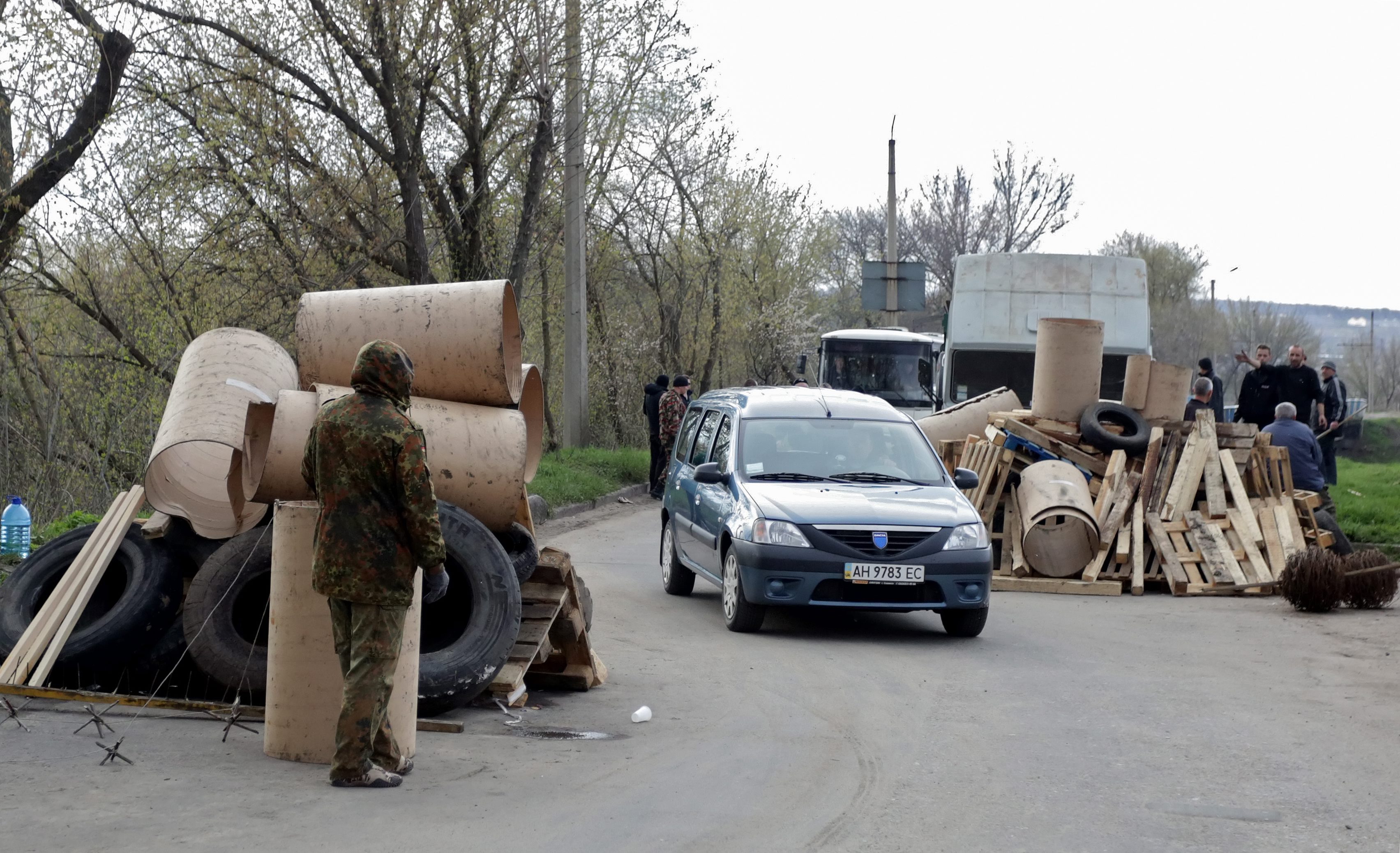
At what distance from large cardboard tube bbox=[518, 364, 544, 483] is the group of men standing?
481 inches

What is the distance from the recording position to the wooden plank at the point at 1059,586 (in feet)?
45.2

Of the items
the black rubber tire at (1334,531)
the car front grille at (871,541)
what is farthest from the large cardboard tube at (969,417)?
the car front grille at (871,541)

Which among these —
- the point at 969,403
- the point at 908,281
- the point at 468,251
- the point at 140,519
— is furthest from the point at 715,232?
the point at 140,519

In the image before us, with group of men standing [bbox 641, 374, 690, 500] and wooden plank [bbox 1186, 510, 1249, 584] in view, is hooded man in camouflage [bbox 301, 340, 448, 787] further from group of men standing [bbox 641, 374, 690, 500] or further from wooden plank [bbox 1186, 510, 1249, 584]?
group of men standing [bbox 641, 374, 690, 500]

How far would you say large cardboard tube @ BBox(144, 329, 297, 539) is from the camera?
26.5ft

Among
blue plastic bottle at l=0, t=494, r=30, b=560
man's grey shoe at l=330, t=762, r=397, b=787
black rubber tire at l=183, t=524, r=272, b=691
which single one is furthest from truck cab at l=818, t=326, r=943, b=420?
man's grey shoe at l=330, t=762, r=397, b=787

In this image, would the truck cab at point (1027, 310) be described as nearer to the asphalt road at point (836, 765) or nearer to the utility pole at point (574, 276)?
the utility pole at point (574, 276)

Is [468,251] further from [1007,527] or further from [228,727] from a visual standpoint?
[228,727]

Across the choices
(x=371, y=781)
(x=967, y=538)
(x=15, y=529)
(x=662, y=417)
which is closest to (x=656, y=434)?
(x=662, y=417)

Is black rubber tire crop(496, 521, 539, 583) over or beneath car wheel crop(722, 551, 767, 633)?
over

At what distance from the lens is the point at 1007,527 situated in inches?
576

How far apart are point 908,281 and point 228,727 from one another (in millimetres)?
30403

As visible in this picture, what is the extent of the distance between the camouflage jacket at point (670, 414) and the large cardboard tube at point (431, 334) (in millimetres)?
13937

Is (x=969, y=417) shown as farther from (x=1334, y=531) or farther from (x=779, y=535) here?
(x=779, y=535)
